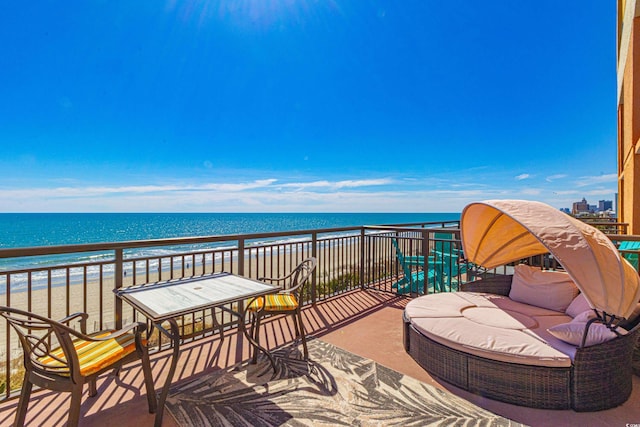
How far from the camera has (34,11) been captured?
648 cm

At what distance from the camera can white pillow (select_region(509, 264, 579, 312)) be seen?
270 centimetres

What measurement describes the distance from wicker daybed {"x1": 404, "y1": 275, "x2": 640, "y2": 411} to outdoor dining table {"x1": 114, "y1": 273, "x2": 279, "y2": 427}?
63.8 inches

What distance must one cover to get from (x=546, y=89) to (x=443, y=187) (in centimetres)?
2419

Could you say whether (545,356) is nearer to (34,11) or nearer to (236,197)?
(34,11)

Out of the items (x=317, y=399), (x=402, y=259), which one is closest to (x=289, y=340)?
(x=317, y=399)

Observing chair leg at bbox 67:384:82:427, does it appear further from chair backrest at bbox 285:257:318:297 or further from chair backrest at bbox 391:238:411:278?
chair backrest at bbox 391:238:411:278

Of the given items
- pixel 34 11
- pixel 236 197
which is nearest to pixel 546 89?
pixel 34 11

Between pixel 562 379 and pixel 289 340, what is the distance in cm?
229

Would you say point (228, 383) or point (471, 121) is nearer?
point (228, 383)

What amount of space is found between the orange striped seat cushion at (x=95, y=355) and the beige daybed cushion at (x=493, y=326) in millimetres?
2209

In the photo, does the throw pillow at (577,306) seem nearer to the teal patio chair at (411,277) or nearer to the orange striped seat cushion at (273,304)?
the teal patio chair at (411,277)

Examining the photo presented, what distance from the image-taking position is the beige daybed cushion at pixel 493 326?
1911 millimetres

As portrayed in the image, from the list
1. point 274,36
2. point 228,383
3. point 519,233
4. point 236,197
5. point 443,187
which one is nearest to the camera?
point 228,383

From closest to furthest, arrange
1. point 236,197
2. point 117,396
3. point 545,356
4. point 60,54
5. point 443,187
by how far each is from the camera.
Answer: point 545,356, point 117,396, point 60,54, point 443,187, point 236,197
